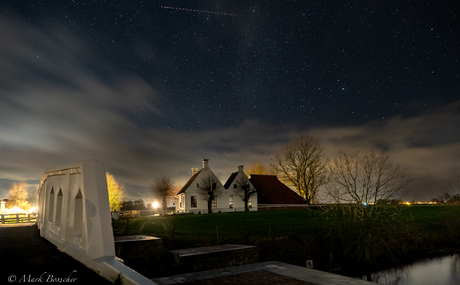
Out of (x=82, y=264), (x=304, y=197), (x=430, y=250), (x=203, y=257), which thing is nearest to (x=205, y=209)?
(x=304, y=197)

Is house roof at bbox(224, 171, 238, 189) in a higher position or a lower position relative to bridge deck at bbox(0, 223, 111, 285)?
higher

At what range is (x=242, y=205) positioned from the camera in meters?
48.7

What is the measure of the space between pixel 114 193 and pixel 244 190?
28036mm

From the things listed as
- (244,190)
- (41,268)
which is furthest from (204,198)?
(41,268)

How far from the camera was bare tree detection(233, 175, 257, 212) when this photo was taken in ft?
153

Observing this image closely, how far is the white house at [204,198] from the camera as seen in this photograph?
4625 centimetres

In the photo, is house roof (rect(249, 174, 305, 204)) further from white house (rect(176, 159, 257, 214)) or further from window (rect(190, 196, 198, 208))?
window (rect(190, 196, 198, 208))

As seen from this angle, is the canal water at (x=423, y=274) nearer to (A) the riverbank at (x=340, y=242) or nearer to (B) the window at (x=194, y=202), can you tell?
(A) the riverbank at (x=340, y=242)

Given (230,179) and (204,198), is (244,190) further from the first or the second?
(204,198)

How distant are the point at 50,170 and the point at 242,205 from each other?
1529 inches

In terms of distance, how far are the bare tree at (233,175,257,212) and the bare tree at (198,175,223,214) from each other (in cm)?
319

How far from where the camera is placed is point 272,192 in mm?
51062
